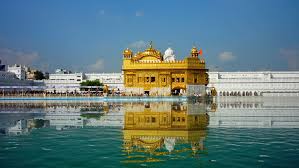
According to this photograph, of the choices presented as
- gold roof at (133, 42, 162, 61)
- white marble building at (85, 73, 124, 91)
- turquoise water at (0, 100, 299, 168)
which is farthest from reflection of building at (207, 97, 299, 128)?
white marble building at (85, 73, 124, 91)

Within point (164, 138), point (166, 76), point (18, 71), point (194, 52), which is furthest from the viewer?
point (18, 71)

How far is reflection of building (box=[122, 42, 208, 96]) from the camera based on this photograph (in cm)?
5250

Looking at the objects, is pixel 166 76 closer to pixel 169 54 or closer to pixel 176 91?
pixel 176 91

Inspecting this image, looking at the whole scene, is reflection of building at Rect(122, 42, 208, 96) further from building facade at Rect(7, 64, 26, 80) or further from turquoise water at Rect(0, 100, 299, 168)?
building facade at Rect(7, 64, 26, 80)

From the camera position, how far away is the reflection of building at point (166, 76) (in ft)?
172

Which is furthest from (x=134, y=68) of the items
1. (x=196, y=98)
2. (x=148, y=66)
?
(x=196, y=98)

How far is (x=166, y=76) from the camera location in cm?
5306

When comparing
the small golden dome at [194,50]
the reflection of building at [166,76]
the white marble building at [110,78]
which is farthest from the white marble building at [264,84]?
the reflection of building at [166,76]

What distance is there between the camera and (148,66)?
2103 inches

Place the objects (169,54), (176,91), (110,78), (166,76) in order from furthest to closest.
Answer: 1. (110,78)
2. (169,54)
3. (176,91)
4. (166,76)

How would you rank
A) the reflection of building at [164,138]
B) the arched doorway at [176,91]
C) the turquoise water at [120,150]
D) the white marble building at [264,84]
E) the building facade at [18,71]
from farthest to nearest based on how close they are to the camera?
the building facade at [18,71]
the white marble building at [264,84]
the arched doorway at [176,91]
the reflection of building at [164,138]
the turquoise water at [120,150]

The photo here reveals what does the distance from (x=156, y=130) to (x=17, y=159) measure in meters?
6.21

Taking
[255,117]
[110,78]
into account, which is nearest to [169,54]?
[110,78]

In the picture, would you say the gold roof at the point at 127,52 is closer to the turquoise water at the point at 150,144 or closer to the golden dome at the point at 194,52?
the golden dome at the point at 194,52
